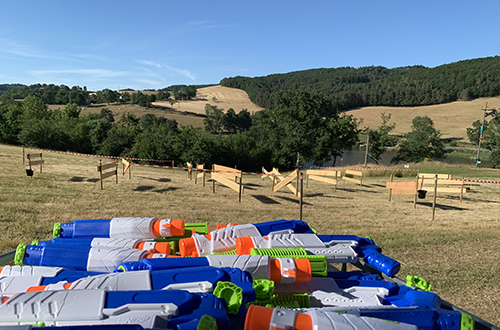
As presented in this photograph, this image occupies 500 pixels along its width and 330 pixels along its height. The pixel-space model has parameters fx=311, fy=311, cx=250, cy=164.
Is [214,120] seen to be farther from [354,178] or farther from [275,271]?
[275,271]

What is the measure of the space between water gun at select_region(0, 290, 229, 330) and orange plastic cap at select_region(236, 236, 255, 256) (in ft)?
4.37

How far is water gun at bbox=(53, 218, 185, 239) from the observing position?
12.7 ft

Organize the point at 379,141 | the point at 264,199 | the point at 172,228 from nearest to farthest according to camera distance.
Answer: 1. the point at 172,228
2. the point at 264,199
3. the point at 379,141

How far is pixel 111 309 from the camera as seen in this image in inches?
73.3

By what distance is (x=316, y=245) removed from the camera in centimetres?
354

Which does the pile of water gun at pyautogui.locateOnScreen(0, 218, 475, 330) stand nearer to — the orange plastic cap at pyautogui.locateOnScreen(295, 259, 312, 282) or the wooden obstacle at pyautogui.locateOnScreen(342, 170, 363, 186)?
the orange plastic cap at pyautogui.locateOnScreen(295, 259, 312, 282)

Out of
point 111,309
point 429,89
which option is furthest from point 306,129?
point 429,89

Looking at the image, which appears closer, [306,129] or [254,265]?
[254,265]

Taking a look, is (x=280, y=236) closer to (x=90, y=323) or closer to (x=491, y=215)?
(x=90, y=323)

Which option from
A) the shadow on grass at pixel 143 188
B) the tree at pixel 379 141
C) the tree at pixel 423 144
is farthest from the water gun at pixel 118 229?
the tree at pixel 423 144

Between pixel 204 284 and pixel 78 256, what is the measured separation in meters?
1.58

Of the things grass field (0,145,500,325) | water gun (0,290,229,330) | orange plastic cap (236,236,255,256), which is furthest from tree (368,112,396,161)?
water gun (0,290,229,330)

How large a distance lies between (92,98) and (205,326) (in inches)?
5699

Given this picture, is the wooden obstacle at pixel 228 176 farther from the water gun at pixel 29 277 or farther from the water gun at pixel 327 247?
the water gun at pixel 29 277
